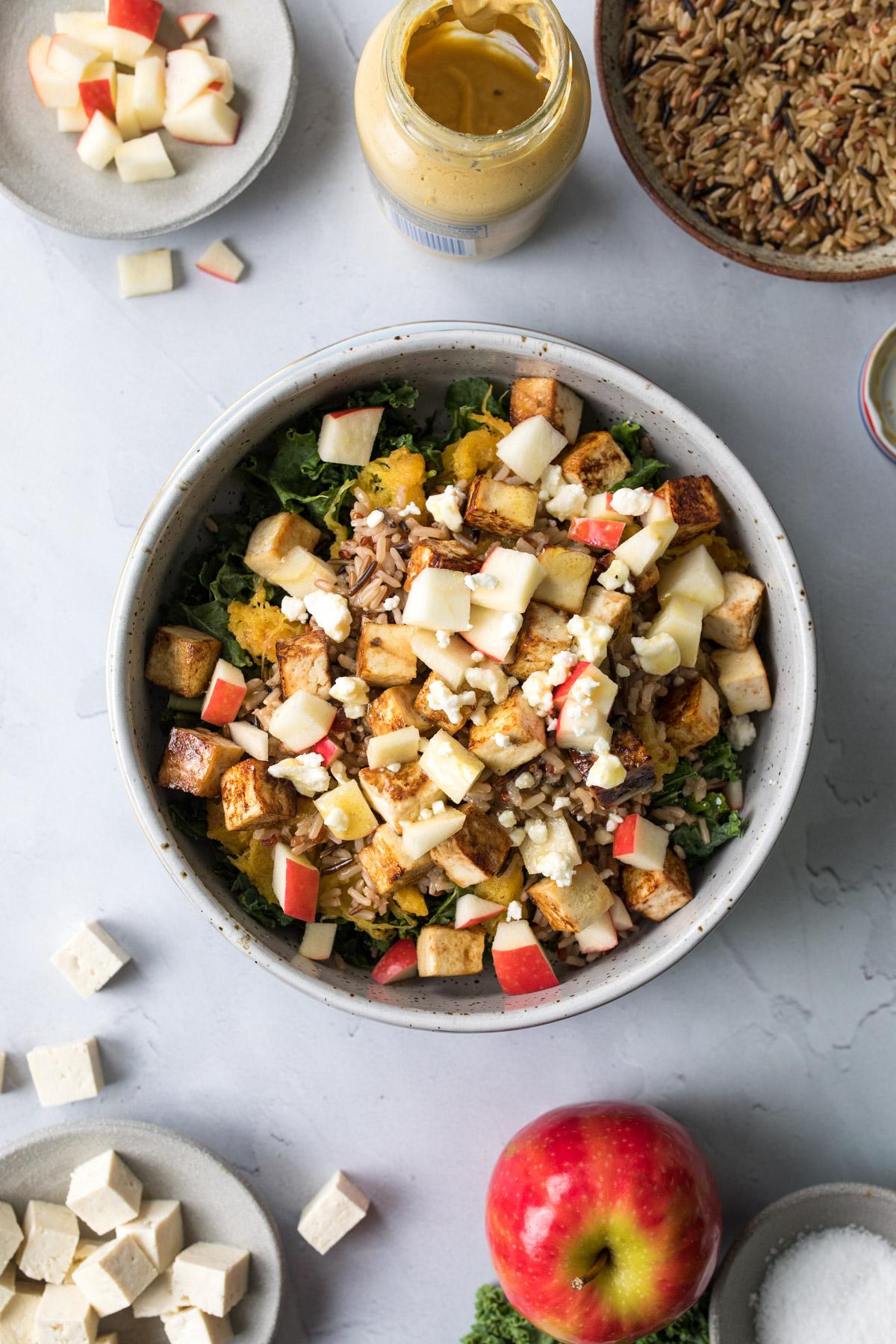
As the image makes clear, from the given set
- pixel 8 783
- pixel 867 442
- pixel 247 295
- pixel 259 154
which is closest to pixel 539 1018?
pixel 8 783

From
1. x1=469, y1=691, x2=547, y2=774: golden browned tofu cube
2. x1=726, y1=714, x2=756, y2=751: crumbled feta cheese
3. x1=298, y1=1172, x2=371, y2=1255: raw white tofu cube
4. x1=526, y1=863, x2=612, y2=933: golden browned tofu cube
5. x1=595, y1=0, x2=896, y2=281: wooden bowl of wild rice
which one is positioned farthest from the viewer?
Answer: x1=298, y1=1172, x2=371, y2=1255: raw white tofu cube

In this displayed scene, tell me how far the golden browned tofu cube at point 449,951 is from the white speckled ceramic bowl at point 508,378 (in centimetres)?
7

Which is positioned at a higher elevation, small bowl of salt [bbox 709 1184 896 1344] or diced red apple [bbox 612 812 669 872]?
diced red apple [bbox 612 812 669 872]

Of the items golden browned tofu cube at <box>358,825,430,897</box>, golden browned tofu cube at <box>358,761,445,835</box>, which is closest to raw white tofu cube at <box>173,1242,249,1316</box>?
golden browned tofu cube at <box>358,825,430,897</box>

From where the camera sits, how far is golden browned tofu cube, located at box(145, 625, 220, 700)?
1.78m

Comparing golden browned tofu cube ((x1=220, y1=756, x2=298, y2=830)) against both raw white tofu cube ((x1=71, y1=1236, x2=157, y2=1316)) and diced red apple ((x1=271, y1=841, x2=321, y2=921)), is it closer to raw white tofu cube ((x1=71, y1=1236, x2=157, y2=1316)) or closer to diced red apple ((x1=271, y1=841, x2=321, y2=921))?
diced red apple ((x1=271, y1=841, x2=321, y2=921))

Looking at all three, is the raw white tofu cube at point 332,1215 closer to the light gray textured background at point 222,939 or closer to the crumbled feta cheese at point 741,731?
the light gray textured background at point 222,939

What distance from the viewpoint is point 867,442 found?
2.11 m

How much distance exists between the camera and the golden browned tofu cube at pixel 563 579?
1.71m

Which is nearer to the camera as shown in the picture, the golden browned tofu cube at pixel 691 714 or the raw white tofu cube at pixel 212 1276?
the golden browned tofu cube at pixel 691 714

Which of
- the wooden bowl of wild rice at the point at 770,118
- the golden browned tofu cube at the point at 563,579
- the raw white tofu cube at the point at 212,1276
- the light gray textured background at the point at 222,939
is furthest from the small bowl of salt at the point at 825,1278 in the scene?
the wooden bowl of wild rice at the point at 770,118

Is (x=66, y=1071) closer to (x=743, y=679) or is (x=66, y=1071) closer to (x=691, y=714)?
(x=691, y=714)

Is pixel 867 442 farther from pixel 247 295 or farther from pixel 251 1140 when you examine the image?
pixel 251 1140

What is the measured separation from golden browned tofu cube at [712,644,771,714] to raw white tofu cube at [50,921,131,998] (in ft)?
4.13
